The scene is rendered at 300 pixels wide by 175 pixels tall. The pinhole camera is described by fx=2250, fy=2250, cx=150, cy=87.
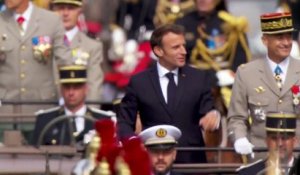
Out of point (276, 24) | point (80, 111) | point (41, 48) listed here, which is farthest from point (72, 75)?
point (276, 24)

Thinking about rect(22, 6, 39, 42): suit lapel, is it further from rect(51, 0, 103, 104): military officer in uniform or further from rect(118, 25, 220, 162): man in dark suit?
rect(118, 25, 220, 162): man in dark suit

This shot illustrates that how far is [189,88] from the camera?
63.9ft

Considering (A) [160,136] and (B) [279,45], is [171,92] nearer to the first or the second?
(A) [160,136]

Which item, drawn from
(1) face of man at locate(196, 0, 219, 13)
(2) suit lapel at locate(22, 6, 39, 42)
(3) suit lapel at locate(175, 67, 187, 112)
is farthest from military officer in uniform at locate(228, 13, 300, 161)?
(1) face of man at locate(196, 0, 219, 13)

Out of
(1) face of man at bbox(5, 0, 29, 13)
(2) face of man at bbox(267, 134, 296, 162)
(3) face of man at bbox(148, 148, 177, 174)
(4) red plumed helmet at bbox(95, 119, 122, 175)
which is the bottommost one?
(3) face of man at bbox(148, 148, 177, 174)

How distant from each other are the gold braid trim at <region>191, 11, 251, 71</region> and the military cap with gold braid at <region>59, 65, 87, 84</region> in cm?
316

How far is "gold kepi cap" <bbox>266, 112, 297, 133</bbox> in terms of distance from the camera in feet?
58.9

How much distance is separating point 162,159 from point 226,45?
19.2 ft

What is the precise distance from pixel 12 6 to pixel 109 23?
9593 millimetres

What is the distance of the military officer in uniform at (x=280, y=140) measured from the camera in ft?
56.6

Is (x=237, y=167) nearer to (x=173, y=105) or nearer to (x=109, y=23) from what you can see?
(x=173, y=105)

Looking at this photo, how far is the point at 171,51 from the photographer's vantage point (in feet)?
63.8

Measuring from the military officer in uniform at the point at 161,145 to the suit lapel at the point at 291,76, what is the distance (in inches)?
42.9

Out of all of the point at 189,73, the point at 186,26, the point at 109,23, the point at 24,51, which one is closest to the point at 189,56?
the point at 186,26
